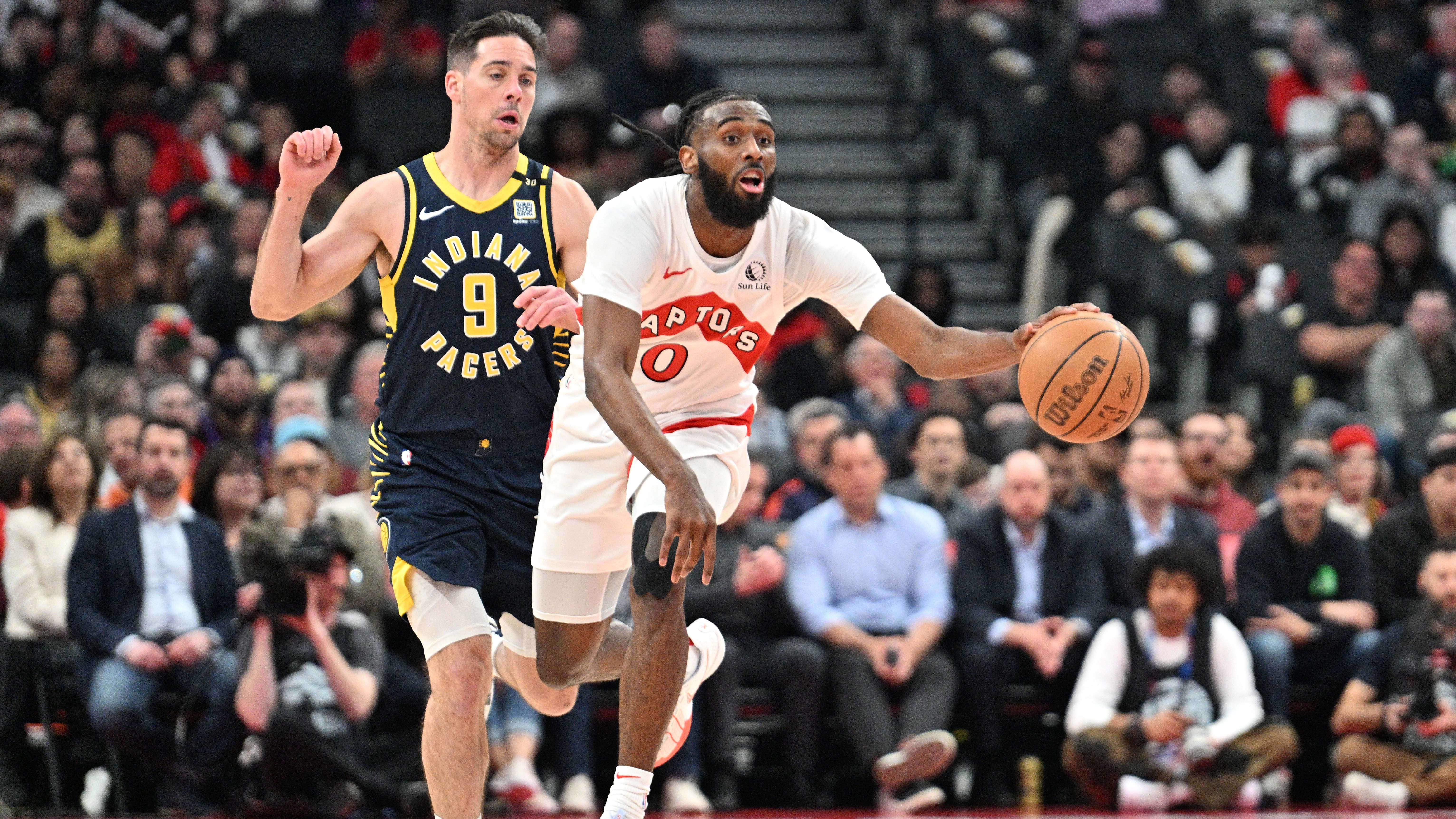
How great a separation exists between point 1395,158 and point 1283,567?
426 cm

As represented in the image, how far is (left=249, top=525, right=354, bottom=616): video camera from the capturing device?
23.5 ft

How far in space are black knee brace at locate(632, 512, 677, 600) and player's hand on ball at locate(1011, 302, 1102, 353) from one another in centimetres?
108

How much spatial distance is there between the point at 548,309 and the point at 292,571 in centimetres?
262

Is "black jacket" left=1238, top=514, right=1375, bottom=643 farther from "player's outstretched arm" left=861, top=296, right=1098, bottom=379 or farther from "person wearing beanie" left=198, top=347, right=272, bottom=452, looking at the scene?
"person wearing beanie" left=198, top=347, right=272, bottom=452

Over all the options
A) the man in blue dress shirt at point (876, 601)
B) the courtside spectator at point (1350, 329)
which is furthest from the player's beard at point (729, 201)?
the courtside spectator at point (1350, 329)

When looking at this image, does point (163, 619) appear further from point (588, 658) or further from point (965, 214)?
point (965, 214)

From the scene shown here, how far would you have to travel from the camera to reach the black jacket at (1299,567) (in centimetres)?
819

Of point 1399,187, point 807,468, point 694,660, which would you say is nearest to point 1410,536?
point 807,468

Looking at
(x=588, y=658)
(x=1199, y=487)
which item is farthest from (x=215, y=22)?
(x=588, y=658)

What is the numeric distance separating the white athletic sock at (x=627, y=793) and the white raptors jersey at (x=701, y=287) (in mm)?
910

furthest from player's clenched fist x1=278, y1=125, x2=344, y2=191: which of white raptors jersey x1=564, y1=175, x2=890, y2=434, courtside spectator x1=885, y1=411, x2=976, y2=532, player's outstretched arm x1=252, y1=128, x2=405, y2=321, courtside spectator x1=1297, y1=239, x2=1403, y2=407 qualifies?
courtside spectator x1=1297, y1=239, x2=1403, y2=407

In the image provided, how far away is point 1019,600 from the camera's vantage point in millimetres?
8211

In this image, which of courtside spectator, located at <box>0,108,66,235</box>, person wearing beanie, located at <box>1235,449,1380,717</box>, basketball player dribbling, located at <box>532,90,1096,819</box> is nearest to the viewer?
basketball player dribbling, located at <box>532,90,1096,819</box>

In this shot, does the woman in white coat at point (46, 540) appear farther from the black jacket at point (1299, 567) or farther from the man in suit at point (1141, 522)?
the black jacket at point (1299, 567)
